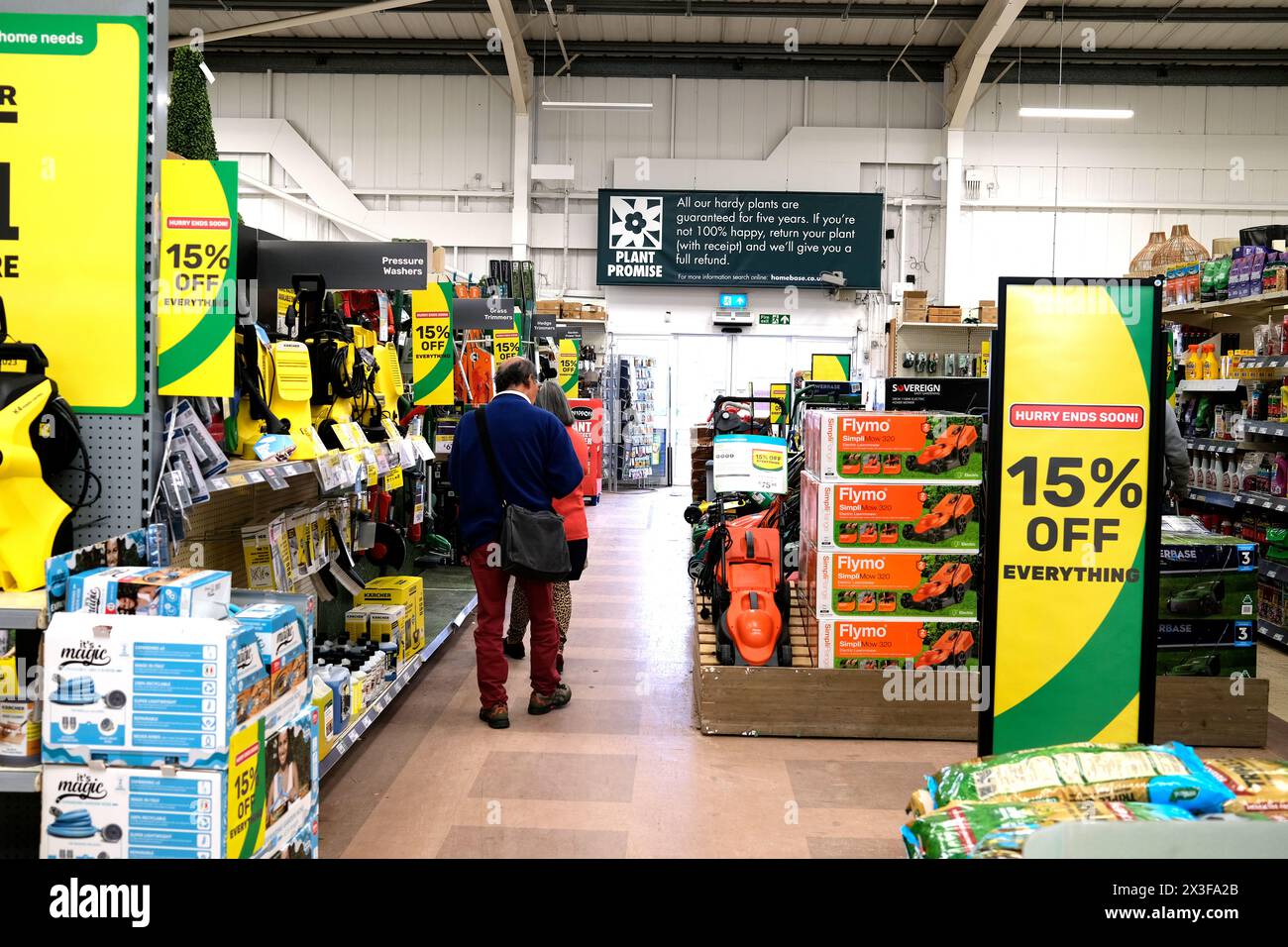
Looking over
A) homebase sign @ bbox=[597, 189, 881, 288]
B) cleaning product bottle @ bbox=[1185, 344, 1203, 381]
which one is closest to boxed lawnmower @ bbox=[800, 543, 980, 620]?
cleaning product bottle @ bbox=[1185, 344, 1203, 381]

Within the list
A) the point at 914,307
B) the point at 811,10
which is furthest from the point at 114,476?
the point at 811,10

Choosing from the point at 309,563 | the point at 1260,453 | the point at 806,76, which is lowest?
the point at 309,563

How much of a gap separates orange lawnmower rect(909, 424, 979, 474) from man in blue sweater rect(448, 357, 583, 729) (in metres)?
1.58

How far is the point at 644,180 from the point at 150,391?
591 inches

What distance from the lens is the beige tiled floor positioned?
11.2ft

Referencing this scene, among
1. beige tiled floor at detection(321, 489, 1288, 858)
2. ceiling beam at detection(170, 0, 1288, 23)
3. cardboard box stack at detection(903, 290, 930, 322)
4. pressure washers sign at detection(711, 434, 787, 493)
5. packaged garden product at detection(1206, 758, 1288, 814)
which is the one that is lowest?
beige tiled floor at detection(321, 489, 1288, 858)

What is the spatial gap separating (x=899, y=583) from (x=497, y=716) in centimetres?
194

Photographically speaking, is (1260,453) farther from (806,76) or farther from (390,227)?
(390,227)

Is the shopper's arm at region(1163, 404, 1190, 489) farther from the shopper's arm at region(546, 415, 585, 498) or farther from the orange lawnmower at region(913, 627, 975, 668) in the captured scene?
the shopper's arm at region(546, 415, 585, 498)

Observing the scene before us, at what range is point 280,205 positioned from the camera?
15.8 metres

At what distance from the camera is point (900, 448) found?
4539mm

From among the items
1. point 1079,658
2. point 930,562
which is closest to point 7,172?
point 1079,658

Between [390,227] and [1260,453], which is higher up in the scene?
[390,227]
